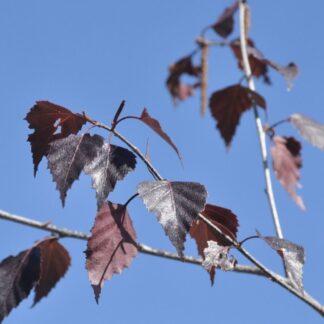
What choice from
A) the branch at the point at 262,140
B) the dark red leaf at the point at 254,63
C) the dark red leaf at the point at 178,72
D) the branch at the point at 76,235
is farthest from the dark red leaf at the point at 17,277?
the dark red leaf at the point at 178,72

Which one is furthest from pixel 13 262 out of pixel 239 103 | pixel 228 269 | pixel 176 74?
pixel 176 74

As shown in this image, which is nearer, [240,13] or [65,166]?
[65,166]

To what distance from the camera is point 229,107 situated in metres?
2.11

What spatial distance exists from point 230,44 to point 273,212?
3.21ft

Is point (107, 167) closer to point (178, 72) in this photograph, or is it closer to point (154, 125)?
point (154, 125)

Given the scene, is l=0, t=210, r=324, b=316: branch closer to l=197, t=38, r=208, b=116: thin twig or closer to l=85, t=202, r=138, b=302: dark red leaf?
l=85, t=202, r=138, b=302: dark red leaf

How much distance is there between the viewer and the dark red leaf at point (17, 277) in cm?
117

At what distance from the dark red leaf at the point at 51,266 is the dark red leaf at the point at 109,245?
11.0 inches

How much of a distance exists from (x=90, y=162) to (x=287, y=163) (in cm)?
122

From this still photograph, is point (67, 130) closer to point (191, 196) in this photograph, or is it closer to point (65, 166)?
point (65, 166)

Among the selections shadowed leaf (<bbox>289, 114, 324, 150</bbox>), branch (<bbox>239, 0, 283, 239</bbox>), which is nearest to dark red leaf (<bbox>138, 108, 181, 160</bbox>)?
branch (<bbox>239, 0, 283, 239</bbox>)

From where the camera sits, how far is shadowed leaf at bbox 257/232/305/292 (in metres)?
1.13

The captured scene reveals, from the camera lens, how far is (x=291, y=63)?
6.95 ft

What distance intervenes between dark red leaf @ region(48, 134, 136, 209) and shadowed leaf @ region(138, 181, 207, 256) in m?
0.04
